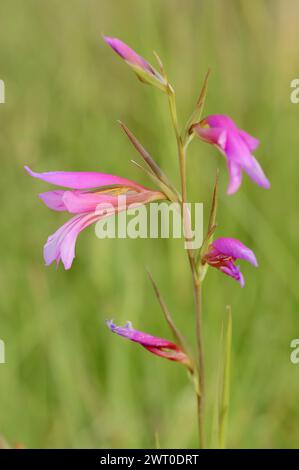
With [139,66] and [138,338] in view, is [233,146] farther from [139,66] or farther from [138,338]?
[138,338]

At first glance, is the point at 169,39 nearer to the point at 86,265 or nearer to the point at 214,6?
the point at 214,6

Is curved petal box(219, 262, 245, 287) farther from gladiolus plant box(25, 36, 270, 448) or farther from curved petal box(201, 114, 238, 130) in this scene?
curved petal box(201, 114, 238, 130)

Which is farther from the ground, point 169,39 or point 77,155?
point 169,39

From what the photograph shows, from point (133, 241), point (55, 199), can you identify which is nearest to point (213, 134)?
point (55, 199)

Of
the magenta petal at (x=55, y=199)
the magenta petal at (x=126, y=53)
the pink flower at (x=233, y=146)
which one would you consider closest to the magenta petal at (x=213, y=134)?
the pink flower at (x=233, y=146)

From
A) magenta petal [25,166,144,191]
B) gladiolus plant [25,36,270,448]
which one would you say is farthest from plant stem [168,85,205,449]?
magenta petal [25,166,144,191]
